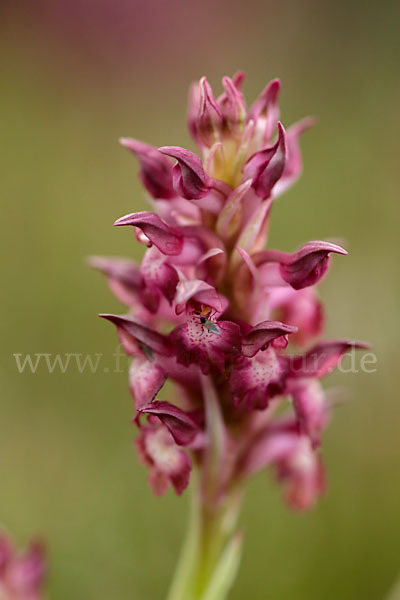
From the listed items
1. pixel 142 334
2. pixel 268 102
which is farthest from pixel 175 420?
pixel 268 102

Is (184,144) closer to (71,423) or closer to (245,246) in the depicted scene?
(71,423)

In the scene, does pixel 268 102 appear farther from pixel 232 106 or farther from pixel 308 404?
pixel 308 404

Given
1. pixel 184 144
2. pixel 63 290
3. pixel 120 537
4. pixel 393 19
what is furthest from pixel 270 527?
pixel 393 19

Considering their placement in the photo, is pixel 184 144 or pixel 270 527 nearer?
pixel 270 527

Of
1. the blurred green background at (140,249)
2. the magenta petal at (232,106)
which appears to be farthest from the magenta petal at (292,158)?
the blurred green background at (140,249)

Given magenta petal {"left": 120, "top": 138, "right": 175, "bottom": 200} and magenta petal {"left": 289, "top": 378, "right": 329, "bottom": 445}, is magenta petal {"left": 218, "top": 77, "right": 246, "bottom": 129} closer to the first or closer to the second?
magenta petal {"left": 120, "top": 138, "right": 175, "bottom": 200}

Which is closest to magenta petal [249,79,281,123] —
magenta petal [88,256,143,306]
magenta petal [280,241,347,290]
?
magenta petal [280,241,347,290]

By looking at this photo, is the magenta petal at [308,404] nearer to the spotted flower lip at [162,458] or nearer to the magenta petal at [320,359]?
the magenta petal at [320,359]
